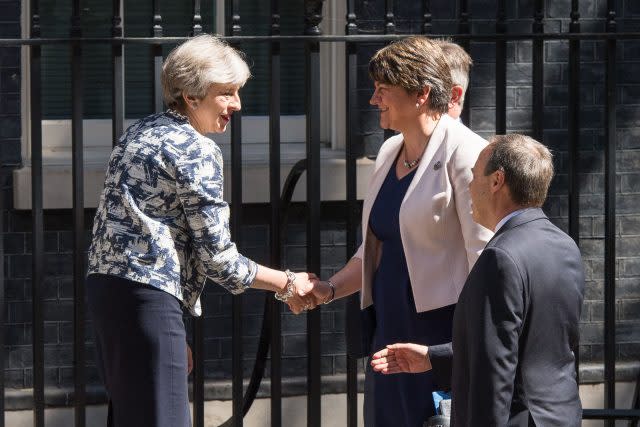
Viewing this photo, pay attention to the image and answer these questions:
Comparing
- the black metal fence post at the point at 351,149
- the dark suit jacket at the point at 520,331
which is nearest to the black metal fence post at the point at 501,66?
the black metal fence post at the point at 351,149

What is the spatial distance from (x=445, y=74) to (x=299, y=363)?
2.57 meters

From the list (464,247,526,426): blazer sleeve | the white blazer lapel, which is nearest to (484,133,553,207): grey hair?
(464,247,526,426): blazer sleeve

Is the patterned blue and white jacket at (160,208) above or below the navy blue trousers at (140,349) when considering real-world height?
above

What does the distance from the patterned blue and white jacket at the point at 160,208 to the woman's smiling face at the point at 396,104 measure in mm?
571

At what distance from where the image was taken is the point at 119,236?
13.1 feet

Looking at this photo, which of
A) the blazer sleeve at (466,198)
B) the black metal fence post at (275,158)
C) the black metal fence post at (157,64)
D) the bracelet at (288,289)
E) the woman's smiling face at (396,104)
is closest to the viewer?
the blazer sleeve at (466,198)

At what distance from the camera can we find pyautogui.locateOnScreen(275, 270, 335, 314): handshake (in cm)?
454

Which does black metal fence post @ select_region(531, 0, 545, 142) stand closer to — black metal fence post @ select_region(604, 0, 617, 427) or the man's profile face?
black metal fence post @ select_region(604, 0, 617, 427)

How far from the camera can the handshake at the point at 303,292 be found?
14.9 ft

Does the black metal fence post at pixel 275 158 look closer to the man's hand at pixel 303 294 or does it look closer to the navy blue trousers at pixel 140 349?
the man's hand at pixel 303 294

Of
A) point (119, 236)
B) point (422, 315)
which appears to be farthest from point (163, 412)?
point (422, 315)

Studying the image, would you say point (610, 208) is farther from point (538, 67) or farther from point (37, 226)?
point (37, 226)

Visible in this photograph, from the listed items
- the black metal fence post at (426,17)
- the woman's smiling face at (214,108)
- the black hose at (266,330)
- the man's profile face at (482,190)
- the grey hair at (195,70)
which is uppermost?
the black metal fence post at (426,17)

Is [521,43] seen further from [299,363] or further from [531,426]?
[531,426]
